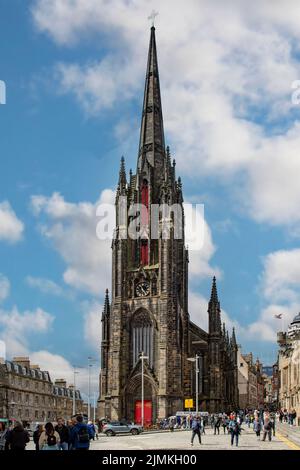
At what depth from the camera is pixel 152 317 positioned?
8012 cm

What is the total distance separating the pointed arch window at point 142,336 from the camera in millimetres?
79562

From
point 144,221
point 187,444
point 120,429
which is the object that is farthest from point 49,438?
point 144,221

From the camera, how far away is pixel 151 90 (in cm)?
9431

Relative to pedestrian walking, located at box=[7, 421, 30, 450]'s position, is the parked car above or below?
below

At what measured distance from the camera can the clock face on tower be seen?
82.0 m

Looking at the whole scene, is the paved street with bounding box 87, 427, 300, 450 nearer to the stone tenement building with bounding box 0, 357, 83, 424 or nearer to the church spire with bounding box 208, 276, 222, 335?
the stone tenement building with bounding box 0, 357, 83, 424

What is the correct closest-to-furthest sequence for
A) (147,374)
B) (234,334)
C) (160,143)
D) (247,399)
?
→ (147,374)
(160,143)
(234,334)
(247,399)

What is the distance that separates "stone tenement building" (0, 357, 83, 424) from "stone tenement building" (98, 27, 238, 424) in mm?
10678

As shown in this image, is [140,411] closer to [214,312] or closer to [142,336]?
[142,336]

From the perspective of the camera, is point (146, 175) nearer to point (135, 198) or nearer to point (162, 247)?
point (135, 198)

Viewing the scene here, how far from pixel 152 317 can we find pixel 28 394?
22.8 m

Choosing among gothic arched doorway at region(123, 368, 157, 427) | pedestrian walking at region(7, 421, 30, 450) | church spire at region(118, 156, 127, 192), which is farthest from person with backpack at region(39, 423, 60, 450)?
church spire at region(118, 156, 127, 192)
